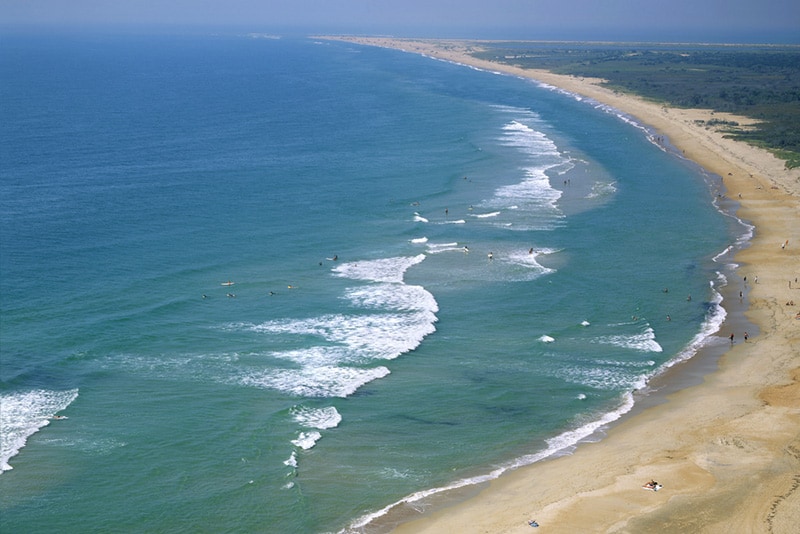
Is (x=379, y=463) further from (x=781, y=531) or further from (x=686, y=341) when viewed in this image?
(x=686, y=341)

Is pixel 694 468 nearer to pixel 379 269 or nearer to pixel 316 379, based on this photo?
pixel 316 379

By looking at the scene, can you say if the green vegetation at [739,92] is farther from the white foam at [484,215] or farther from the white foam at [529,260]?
the white foam at [529,260]

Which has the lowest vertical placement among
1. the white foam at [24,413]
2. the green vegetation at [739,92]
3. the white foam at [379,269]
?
the white foam at [24,413]

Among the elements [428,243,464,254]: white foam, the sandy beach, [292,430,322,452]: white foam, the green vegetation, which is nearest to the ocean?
[292,430,322,452]: white foam

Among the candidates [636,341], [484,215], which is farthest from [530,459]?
[484,215]

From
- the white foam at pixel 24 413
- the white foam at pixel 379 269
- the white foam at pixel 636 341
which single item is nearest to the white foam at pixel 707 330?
the white foam at pixel 636 341

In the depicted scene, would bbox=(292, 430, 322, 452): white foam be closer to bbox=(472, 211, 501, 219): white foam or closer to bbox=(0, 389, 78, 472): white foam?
bbox=(0, 389, 78, 472): white foam
